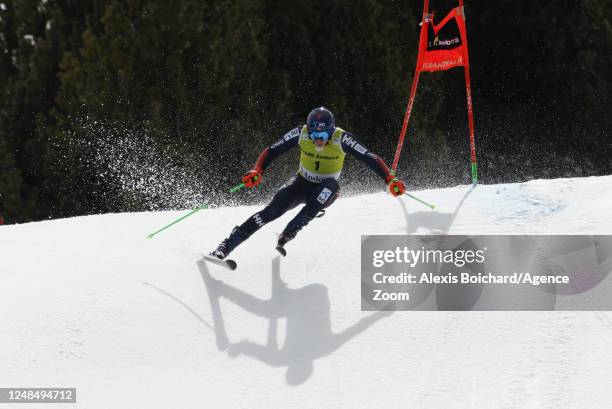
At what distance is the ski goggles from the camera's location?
22.6ft

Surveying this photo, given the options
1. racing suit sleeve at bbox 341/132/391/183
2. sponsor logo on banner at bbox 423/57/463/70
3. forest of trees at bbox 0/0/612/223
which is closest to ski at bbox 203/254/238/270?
racing suit sleeve at bbox 341/132/391/183

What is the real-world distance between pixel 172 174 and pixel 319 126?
6.29 metres

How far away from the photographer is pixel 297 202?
705 centimetres

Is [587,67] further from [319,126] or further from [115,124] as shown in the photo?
[319,126]

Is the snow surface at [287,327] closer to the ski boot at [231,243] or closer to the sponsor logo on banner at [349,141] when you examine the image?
the ski boot at [231,243]

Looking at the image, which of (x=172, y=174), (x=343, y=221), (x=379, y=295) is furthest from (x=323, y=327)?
(x=172, y=174)

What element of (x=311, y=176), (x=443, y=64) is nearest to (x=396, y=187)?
(x=311, y=176)

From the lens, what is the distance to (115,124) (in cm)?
1269

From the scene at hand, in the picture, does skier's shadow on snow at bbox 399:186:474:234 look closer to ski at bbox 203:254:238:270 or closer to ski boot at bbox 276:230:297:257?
ski boot at bbox 276:230:297:257

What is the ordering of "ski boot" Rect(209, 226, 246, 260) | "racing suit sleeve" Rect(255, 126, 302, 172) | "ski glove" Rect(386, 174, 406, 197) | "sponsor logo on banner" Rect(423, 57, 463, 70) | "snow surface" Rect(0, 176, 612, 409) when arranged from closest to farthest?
"snow surface" Rect(0, 176, 612, 409), "ski boot" Rect(209, 226, 246, 260), "ski glove" Rect(386, 174, 406, 197), "racing suit sleeve" Rect(255, 126, 302, 172), "sponsor logo on banner" Rect(423, 57, 463, 70)

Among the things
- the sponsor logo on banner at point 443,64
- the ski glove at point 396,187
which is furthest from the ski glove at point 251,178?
the sponsor logo on banner at point 443,64

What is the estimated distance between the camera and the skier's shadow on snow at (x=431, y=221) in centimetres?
703

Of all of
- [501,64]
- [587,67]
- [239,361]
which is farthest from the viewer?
[501,64]

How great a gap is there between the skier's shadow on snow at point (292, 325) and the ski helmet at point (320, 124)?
1.24 meters
